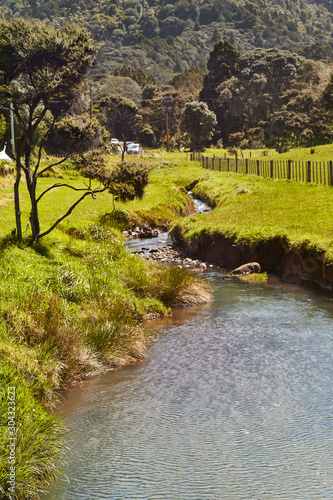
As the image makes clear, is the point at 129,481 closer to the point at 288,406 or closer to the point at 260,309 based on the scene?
the point at 288,406

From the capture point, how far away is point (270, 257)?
20.3m

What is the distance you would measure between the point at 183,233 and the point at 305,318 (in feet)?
36.6

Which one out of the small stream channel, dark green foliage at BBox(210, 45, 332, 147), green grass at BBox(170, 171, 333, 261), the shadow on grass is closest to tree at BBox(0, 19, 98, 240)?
the shadow on grass

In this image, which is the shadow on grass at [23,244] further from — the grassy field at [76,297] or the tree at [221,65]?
the tree at [221,65]

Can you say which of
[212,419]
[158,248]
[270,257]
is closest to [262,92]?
[158,248]

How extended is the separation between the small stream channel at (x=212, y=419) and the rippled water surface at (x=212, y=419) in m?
0.02

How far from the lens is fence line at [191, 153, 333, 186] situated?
3584 centimetres

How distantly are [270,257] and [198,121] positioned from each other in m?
81.1

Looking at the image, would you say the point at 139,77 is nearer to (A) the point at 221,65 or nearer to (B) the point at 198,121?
(A) the point at 221,65

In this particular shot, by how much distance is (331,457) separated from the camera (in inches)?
314

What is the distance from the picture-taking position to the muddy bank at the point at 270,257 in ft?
58.9

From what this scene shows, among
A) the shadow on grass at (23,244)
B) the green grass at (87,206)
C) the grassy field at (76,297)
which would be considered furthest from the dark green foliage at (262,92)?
the shadow on grass at (23,244)

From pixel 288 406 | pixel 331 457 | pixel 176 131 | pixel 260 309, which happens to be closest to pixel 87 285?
pixel 260 309

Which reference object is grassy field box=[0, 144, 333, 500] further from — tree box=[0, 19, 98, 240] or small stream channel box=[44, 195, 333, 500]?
tree box=[0, 19, 98, 240]
